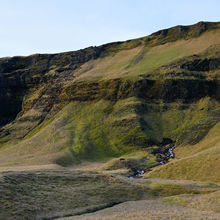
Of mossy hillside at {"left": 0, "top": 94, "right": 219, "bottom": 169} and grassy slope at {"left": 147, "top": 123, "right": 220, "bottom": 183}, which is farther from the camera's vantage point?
mossy hillside at {"left": 0, "top": 94, "right": 219, "bottom": 169}

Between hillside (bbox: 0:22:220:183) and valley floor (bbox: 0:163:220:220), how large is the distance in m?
22.1

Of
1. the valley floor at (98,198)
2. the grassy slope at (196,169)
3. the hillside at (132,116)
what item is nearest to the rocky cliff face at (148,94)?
the hillside at (132,116)

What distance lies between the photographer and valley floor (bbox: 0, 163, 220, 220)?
3981 centimetres

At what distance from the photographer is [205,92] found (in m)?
149

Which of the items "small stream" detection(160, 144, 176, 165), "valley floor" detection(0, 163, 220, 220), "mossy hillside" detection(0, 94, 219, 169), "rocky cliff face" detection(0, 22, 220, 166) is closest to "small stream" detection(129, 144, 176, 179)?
"small stream" detection(160, 144, 176, 165)

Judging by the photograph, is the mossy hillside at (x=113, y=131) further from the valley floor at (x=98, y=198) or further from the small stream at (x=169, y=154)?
the valley floor at (x=98, y=198)

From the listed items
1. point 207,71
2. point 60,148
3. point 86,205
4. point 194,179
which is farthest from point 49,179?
point 207,71

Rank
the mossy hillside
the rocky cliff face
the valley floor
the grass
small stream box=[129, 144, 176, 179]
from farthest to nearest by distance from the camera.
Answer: the rocky cliff face
the mossy hillside
small stream box=[129, 144, 176, 179]
the grass
the valley floor

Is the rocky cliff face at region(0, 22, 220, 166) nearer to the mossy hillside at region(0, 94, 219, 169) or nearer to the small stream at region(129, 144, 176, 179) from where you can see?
the mossy hillside at region(0, 94, 219, 169)

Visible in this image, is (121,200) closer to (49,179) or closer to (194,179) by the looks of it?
(49,179)

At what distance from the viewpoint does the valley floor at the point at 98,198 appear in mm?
39812

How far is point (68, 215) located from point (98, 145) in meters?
88.8

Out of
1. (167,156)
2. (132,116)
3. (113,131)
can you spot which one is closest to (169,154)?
(167,156)

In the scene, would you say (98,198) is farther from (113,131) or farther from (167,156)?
(113,131)
